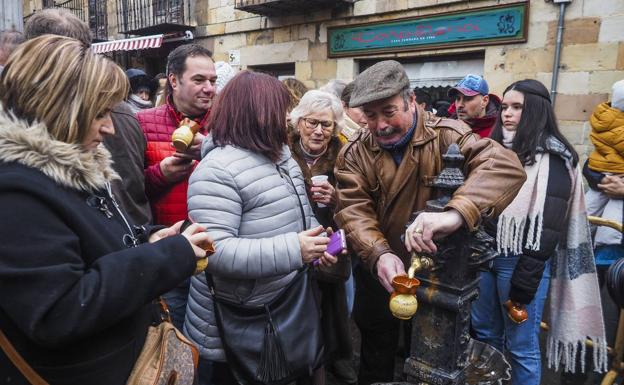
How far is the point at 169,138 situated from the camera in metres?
2.51

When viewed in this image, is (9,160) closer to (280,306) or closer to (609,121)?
(280,306)

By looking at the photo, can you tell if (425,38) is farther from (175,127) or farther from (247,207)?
(247,207)

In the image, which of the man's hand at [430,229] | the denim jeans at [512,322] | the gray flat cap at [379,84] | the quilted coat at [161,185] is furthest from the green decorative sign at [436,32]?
the man's hand at [430,229]

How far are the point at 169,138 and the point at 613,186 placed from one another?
3071mm

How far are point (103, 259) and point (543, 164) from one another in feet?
7.47

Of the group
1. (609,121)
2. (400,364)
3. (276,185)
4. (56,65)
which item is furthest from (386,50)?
(56,65)

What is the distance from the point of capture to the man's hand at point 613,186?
3.22 m

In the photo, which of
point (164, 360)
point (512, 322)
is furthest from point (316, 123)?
point (164, 360)

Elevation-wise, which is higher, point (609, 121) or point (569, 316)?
point (609, 121)

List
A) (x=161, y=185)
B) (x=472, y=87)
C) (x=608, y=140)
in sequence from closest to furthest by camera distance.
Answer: (x=161, y=185) < (x=608, y=140) < (x=472, y=87)

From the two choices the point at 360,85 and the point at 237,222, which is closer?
the point at 237,222

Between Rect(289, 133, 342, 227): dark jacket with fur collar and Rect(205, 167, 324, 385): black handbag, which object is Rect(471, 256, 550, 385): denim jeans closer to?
Rect(289, 133, 342, 227): dark jacket with fur collar

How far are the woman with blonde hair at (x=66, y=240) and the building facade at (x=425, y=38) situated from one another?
658 cm

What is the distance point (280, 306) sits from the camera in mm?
1946
